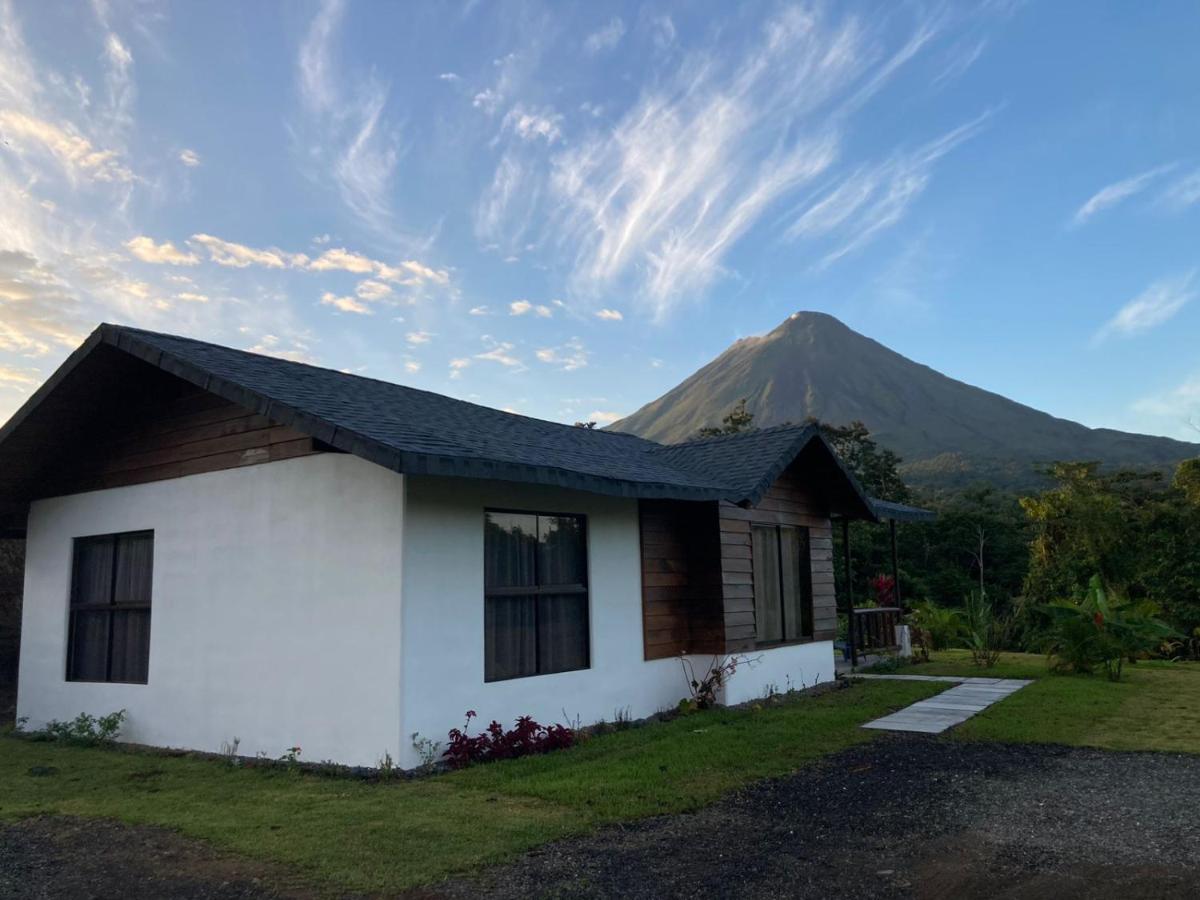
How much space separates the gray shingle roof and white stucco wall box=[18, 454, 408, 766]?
2.22 feet

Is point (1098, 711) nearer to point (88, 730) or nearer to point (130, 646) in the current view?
point (130, 646)

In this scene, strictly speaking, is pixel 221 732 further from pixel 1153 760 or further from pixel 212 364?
pixel 1153 760

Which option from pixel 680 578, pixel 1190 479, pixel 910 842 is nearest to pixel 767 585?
pixel 680 578

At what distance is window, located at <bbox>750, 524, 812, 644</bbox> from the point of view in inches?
422

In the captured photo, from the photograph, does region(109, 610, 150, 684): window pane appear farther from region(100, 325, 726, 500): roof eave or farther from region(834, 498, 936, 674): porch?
region(834, 498, 936, 674): porch

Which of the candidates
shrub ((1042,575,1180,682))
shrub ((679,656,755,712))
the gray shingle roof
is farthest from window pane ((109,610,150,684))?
shrub ((1042,575,1180,682))

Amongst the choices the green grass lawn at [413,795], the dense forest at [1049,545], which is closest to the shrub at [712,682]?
the green grass lawn at [413,795]

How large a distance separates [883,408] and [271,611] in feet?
261

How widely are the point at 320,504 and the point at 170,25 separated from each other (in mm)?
7300

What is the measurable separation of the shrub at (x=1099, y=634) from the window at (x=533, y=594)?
7.66m

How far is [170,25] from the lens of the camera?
10711 mm

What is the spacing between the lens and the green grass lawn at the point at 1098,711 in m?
7.54

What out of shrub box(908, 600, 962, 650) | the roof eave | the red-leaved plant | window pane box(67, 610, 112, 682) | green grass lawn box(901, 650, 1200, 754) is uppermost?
the roof eave

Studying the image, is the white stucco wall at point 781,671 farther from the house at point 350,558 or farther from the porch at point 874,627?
the porch at point 874,627
